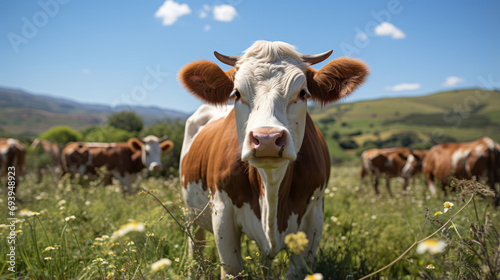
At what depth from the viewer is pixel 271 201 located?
267 centimetres

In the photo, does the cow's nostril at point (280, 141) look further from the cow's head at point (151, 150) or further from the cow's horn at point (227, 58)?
the cow's head at point (151, 150)

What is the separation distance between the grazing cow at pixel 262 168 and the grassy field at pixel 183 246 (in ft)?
0.84

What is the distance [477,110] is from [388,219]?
120839 mm

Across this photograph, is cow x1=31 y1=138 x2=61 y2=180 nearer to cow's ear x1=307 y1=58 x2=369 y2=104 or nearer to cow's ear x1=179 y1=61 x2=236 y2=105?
cow's ear x1=179 y1=61 x2=236 y2=105

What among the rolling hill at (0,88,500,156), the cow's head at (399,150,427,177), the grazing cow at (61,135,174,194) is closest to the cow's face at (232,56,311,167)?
the grazing cow at (61,135,174,194)

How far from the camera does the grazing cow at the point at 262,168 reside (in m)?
2.51

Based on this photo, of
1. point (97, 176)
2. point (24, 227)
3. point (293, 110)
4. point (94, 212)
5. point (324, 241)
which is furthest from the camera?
point (97, 176)

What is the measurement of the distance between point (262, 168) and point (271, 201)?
40 centimetres

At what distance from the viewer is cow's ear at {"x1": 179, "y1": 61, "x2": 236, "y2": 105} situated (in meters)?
2.97

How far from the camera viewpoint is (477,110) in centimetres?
10356

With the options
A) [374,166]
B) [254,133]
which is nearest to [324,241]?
[254,133]

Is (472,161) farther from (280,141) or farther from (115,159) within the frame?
(115,159)

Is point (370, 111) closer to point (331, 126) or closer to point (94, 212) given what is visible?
point (331, 126)

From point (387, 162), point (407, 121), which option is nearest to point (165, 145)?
point (387, 162)
